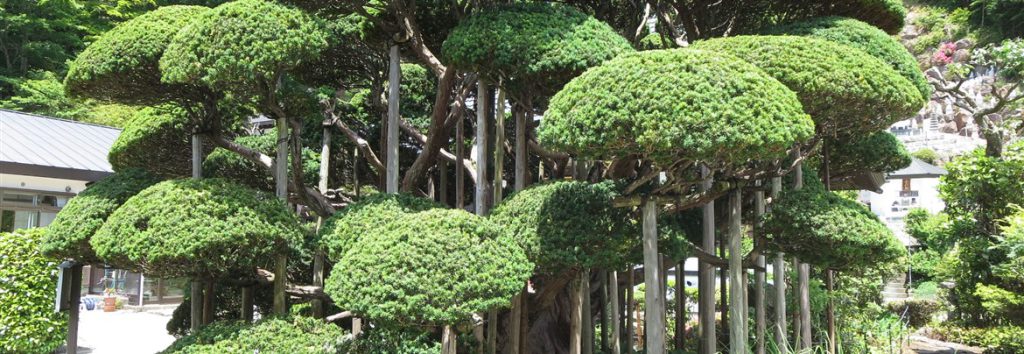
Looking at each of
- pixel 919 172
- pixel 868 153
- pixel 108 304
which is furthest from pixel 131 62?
pixel 919 172

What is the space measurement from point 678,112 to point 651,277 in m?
1.28

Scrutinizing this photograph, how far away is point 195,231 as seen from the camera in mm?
4570

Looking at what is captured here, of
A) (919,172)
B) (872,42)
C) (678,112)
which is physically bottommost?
(678,112)

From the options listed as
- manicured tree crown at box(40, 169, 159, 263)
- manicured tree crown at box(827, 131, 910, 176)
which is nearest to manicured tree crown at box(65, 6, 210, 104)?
manicured tree crown at box(40, 169, 159, 263)

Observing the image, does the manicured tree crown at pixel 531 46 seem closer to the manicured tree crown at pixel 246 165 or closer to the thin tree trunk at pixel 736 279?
the thin tree trunk at pixel 736 279

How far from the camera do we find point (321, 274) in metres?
5.98

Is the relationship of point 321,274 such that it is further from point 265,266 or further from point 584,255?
point 584,255

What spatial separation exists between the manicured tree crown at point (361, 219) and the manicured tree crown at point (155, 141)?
2265 millimetres

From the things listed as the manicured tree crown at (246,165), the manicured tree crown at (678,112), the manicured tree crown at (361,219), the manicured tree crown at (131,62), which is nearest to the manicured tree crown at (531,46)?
the manicured tree crown at (678,112)

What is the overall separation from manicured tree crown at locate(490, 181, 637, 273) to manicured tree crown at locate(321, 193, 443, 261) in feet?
2.49

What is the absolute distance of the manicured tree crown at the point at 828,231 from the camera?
17.6 ft

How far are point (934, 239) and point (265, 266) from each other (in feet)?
27.0

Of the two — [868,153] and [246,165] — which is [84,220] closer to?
[246,165]

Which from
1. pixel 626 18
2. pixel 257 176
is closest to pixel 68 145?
pixel 257 176
